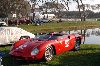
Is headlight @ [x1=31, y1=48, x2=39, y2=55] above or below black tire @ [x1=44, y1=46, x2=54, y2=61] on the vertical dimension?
above

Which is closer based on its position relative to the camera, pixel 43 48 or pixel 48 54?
pixel 43 48

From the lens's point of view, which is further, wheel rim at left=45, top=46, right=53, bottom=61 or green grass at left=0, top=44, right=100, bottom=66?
wheel rim at left=45, top=46, right=53, bottom=61

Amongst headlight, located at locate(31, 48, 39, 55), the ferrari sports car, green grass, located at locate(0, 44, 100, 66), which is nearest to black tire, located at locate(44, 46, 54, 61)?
the ferrari sports car

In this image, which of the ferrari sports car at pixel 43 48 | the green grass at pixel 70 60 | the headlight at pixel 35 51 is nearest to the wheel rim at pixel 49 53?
the ferrari sports car at pixel 43 48

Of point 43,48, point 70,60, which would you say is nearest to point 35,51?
point 43,48

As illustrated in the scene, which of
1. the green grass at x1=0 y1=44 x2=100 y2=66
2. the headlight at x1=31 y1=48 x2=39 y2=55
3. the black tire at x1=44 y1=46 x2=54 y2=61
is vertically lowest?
the green grass at x1=0 y1=44 x2=100 y2=66

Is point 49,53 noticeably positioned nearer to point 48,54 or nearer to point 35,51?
point 48,54

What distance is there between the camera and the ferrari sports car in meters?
11.0

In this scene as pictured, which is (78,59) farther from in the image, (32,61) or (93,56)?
(32,61)

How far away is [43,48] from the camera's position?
11.2 meters

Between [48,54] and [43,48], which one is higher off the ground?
[43,48]

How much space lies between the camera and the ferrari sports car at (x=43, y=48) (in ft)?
36.2

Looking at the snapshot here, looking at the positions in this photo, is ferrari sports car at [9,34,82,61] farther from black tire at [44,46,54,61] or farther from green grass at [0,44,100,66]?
green grass at [0,44,100,66]

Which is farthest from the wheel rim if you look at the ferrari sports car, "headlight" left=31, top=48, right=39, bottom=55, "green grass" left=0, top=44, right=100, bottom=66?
"headlight" left=31, top=48, right=39, bottom=55
